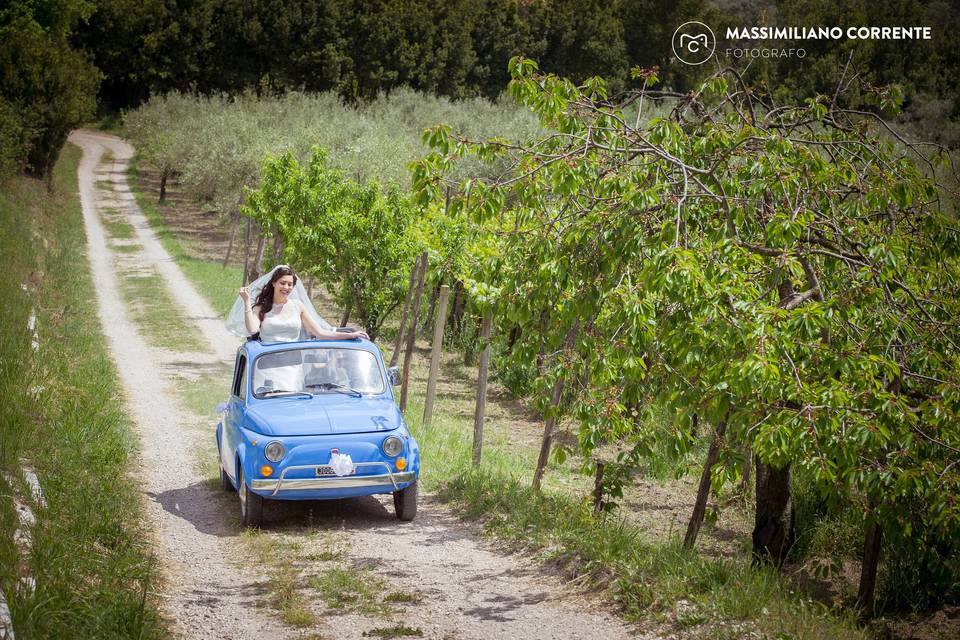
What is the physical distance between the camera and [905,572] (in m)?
7.89

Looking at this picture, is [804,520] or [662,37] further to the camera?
[662,37]

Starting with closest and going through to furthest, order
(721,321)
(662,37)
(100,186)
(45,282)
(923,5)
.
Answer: (721,321) → (45,282) → (100,186) → (923,5) → (662,37)

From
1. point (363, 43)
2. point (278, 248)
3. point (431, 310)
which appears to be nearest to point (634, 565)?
point (278, 248)

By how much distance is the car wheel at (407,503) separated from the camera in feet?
27.6

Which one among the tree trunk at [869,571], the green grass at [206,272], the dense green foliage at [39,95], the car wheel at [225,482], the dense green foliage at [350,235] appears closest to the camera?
the tree trunk at [869,571]

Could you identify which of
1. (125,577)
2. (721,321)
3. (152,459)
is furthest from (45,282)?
(721,321)

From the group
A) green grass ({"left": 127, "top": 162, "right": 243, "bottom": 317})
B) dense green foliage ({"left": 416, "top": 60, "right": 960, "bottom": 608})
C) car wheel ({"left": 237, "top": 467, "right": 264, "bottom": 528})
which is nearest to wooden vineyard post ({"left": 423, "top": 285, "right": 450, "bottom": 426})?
dense green foliage ({"left": 416, "top": 60, "right": 960, "bottom": 608})

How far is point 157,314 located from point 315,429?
622 inches

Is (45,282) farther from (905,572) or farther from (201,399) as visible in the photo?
(905,572)

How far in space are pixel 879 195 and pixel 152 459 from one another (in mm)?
8195

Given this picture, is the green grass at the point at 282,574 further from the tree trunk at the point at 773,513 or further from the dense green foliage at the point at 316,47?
the dense green foliage at the point at 316,47

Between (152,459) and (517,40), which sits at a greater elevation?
(517,40)

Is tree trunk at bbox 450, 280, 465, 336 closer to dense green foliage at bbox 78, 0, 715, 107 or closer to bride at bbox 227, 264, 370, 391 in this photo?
bride at bbox 227, 264, 370, 391

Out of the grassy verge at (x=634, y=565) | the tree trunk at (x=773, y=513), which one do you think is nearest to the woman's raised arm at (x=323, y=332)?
the grassy verge at (x=634, y=565)
